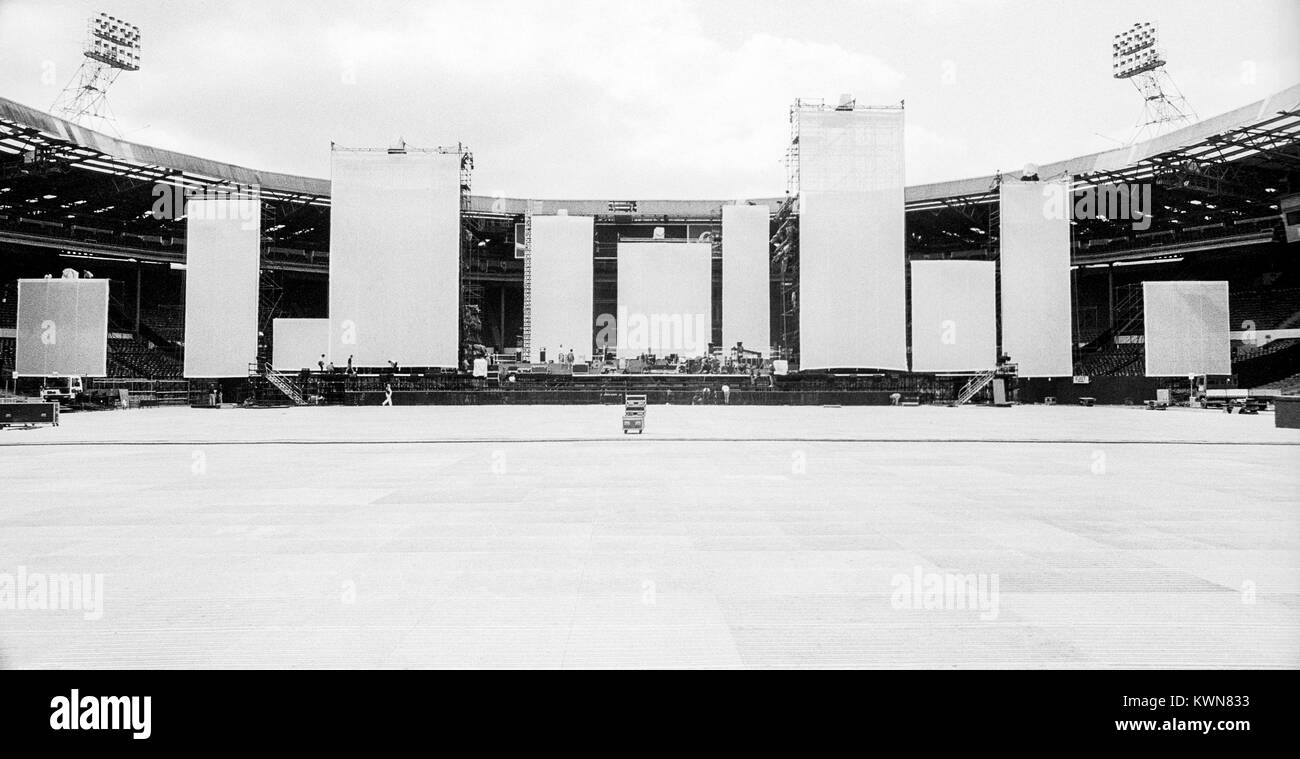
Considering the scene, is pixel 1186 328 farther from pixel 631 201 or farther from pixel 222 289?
pixel 222 289

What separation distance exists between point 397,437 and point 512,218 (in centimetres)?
3358

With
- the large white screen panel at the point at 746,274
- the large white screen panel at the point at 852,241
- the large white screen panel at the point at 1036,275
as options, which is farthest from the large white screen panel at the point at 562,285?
the large white screen panel at the point at 1036,275

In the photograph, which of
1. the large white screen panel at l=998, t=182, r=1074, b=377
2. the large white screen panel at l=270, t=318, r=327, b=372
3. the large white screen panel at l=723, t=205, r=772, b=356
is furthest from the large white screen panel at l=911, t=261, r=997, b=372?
the large white screen panel at l=270, t=318, r=327, b=372

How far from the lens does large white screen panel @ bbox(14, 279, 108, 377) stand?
30.4 m

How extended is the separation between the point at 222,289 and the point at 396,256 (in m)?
8.27

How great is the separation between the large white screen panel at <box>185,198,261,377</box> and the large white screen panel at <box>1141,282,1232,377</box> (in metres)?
44.0

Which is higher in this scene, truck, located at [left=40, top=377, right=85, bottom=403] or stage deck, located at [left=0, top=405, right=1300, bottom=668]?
truck, located at [left=40, top=377, right=85, bottom=403]

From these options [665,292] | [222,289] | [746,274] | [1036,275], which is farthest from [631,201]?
[1036,275]

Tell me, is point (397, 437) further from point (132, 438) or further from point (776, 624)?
point (776, 624)

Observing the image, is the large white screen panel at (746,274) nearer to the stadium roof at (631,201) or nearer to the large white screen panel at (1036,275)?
the stadium roof at (631,201)

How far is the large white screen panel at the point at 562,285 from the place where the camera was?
126ft

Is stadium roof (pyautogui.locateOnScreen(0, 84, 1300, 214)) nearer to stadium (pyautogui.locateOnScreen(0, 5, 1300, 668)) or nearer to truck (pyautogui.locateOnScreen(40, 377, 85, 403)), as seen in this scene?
stadium (pyautogui.locateOnScreen(0, 5, 1300, 668))
